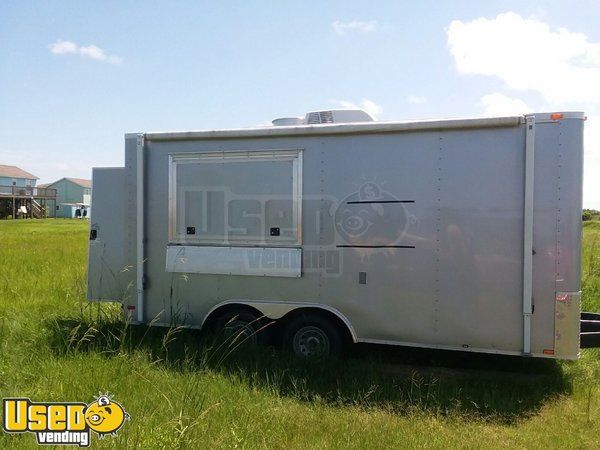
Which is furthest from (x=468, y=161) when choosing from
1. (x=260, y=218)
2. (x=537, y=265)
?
(x=260, y=218)

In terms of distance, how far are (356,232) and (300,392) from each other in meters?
1.78

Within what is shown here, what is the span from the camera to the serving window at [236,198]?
5.44 meters

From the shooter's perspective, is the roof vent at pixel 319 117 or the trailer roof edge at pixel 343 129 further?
the roof vent at pixel 319 117

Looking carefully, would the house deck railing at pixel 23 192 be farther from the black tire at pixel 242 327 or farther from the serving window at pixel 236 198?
the black tire at pixel 242 327

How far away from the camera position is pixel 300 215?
5398mm

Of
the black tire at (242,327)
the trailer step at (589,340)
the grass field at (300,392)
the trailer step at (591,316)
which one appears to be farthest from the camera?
the trailer step at (591,316)

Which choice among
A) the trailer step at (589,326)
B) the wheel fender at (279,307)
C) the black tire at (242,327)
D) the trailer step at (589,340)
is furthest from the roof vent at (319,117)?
→ the trailer step at (589,326)

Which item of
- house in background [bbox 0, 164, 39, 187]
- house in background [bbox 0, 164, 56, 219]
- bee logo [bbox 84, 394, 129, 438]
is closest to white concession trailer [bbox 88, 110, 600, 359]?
bee logo [bbox 84, 394, 129, 438]

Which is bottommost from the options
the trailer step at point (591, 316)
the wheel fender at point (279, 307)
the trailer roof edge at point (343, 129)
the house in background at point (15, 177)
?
the trailer step at point (591, 316)

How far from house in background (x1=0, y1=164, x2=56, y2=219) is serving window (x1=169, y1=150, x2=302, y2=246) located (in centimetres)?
5192

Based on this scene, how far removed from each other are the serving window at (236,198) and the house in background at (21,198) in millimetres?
51920

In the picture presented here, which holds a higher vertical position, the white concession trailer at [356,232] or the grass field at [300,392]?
the white concession trailer at [356,232]

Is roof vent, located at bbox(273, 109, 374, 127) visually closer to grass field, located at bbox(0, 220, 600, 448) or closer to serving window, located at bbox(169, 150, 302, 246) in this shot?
serving window, located at bbox(169, 150, 302, 246)

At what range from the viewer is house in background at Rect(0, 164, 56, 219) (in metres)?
49.7
